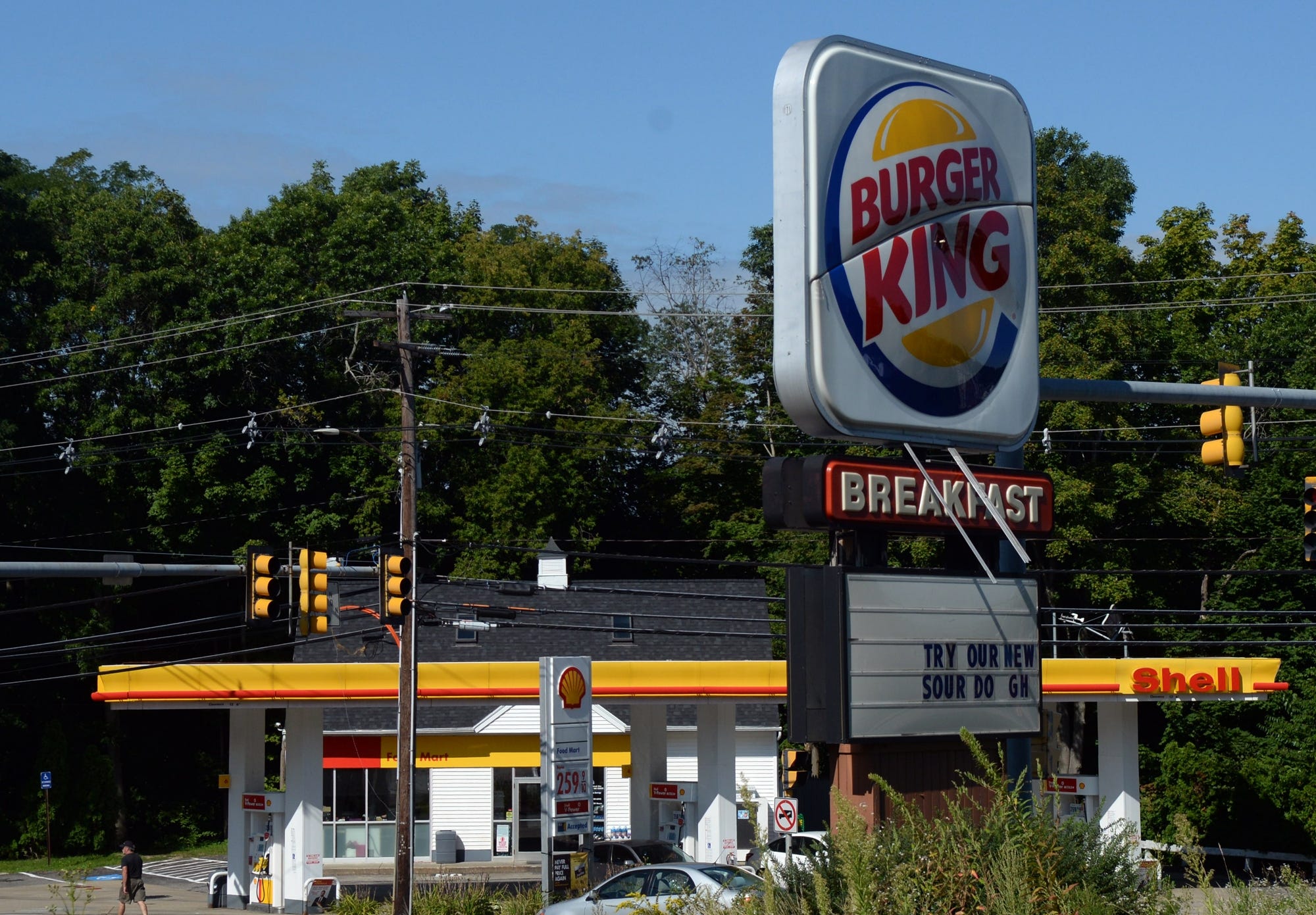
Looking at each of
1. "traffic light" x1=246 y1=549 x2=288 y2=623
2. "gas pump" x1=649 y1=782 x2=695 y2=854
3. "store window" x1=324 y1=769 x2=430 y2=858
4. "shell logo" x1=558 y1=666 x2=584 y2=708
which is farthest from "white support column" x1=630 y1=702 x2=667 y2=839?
"traffic light" x1=246 y1=549 x2=288 y2=623

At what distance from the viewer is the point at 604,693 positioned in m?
32.9

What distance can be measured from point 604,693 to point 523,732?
479 inches

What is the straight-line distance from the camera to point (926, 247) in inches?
422

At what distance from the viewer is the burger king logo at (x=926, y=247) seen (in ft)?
33.6

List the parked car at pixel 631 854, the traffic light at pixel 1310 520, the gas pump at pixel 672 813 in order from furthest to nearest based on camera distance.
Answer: the gas pump at pixel 672 813 < the parked car at pixel 631 854 < the traffic light at pixel 1310 520

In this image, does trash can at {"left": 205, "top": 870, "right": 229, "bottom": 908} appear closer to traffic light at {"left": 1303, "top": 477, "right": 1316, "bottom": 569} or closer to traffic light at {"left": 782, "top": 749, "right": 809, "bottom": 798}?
traffic light at {"left": 782, "top": 749, "right": 809, "bottom": 798}

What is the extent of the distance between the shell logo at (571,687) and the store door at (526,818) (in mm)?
21173

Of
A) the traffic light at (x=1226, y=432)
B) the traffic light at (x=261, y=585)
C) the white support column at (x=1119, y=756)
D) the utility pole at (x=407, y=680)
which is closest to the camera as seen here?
the traffic light at (x=1226, y=432)

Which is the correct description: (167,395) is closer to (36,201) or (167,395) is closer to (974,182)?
(36,201)

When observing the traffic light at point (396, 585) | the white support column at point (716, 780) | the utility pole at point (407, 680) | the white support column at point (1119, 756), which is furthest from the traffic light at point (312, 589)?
the white support column at point (1119, 756)

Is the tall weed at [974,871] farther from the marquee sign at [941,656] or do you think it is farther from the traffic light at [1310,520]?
the traffic light at [1310,520]

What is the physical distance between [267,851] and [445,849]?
12.8 m

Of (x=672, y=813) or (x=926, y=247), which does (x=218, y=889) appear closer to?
(x=672, y=813)

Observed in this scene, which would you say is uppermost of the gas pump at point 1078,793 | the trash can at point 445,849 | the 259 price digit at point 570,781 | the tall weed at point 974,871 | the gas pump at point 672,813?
Result: the tall weed at point 974,871
